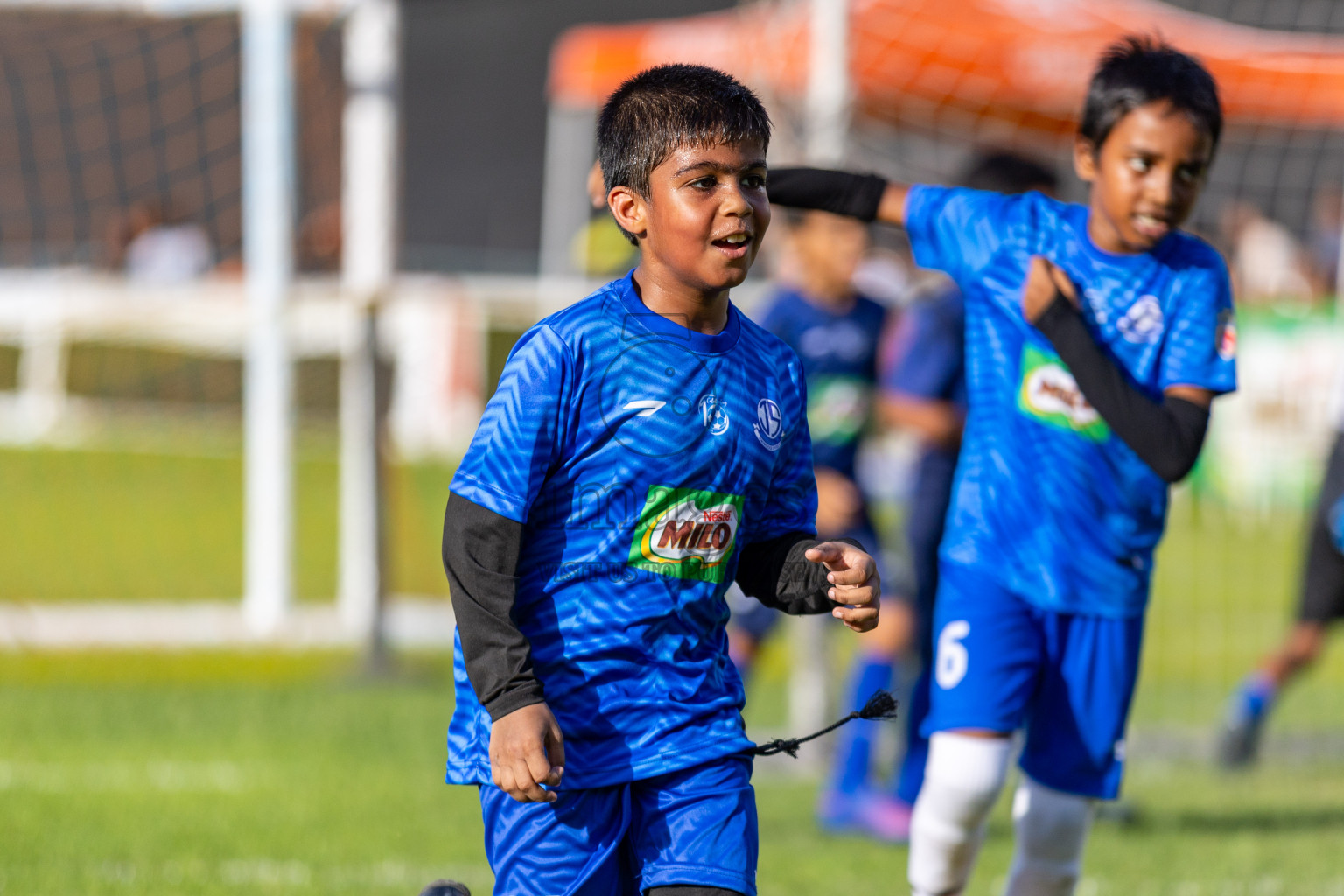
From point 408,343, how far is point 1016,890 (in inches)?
416

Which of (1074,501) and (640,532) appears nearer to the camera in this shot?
(640,532)

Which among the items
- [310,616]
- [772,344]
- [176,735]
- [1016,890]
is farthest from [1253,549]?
[772,344]

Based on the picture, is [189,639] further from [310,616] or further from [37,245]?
[37,245]

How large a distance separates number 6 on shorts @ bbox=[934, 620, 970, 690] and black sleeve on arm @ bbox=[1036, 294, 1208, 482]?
0.57 meters

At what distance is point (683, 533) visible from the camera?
2.48 meters

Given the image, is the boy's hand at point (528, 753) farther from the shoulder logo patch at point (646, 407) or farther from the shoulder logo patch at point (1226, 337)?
the shoulder logo patch at point (1226, 337)

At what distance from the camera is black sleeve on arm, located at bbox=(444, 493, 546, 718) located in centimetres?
228

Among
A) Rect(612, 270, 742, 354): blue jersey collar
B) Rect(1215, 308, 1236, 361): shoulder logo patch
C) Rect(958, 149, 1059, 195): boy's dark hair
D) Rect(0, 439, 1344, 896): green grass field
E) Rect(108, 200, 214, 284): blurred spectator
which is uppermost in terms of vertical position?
Rect(958, 149, 1059, 195): boy's dark hair

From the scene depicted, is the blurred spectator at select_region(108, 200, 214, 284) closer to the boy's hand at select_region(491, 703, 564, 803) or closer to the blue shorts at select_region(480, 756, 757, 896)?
the blue shorts at select_region(480, 756, 757, 896)

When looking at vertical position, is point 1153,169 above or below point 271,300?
above

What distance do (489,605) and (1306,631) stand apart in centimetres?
481

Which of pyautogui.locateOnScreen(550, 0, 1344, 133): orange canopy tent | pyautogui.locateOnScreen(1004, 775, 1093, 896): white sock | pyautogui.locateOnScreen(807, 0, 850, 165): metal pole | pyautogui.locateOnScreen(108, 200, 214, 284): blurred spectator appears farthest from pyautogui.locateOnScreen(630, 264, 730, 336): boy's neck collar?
pyautogui.locateOnScreen(550, 0, 1344, 133): orange canopy tent

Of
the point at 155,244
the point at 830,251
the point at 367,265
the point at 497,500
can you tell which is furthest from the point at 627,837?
the point at 155,244

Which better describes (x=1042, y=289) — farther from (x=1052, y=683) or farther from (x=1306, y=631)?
(x=1306, y=631)
